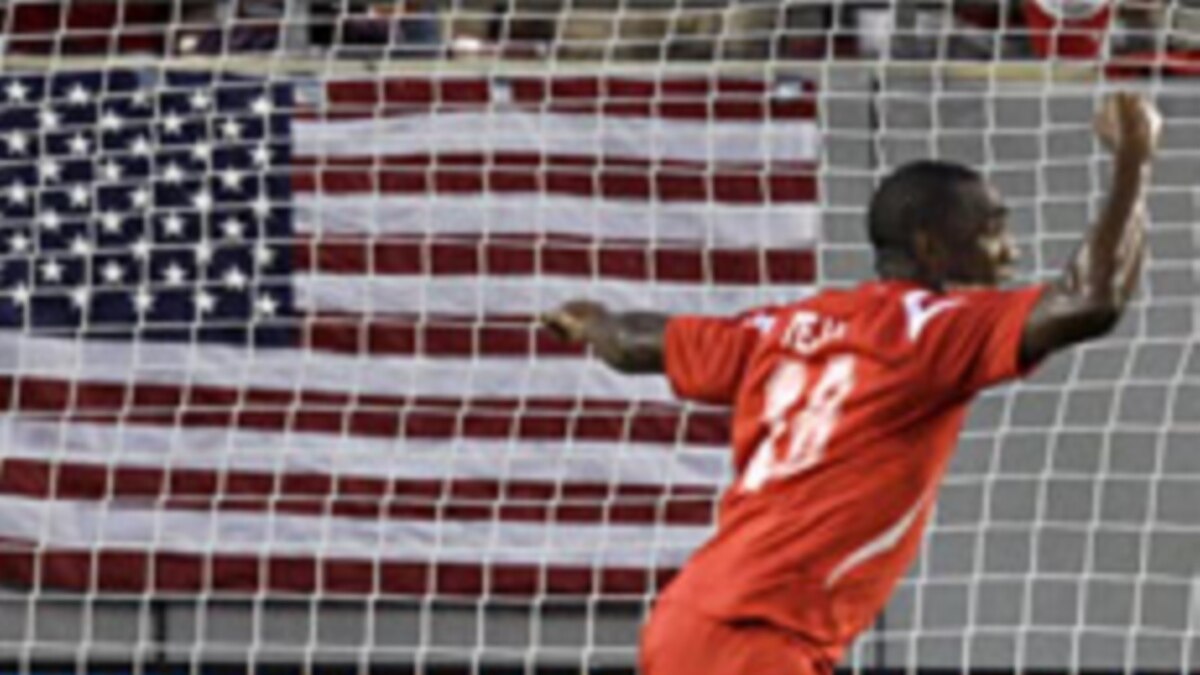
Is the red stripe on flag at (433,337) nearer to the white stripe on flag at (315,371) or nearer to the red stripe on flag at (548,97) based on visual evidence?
the white stripe on flag at (315,371)

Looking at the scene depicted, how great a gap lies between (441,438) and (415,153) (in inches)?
34.0

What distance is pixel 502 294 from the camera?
977 cm

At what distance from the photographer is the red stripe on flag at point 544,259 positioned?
9719 millimetres

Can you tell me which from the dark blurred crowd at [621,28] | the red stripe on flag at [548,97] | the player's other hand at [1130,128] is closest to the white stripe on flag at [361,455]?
the red stripe on flag at [548,97]

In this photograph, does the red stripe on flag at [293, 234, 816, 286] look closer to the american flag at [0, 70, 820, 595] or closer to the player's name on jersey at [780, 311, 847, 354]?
the american flag at [0, 70, 820, 595]

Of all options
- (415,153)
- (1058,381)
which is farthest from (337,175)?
(1058,381)

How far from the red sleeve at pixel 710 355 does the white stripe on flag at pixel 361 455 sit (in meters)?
3.74

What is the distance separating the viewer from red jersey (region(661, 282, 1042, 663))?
5453mm

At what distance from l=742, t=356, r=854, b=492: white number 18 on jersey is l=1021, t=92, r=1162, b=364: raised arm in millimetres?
402

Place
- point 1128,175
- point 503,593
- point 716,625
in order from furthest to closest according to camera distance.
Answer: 1. point 503,593
2. point 716,625
3. point 1128,175

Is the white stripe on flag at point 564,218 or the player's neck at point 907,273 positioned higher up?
the player's neck at point 907,273

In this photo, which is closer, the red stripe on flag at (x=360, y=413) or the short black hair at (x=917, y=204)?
the short black hair at (x=917, y=204)

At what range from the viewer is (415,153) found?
9773 mm

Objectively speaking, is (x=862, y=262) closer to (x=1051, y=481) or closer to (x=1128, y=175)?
(x=1051, y=481)
